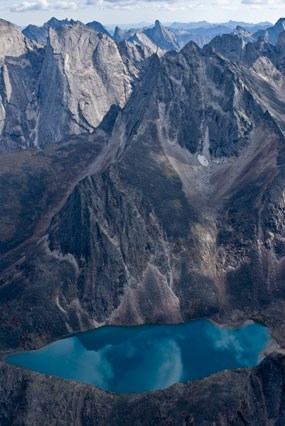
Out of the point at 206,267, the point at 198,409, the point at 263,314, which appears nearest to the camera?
the point at 198,409

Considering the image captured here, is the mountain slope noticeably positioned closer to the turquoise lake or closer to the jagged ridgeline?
the jagged ridgeline

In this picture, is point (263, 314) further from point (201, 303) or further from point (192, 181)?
point (192, 181)

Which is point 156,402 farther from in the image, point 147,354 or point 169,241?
point 169,241

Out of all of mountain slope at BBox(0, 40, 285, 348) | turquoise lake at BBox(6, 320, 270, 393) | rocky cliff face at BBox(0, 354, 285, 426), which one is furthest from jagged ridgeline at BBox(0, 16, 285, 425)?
turquoise lake at BBox(6, 320, 270, 393)

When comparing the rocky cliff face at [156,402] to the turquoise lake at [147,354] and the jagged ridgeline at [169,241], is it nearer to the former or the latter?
the jagged ridgeline at [169,241]

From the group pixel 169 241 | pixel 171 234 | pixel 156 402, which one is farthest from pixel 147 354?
pixel 171 234

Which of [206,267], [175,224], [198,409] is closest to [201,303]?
[206,267]
